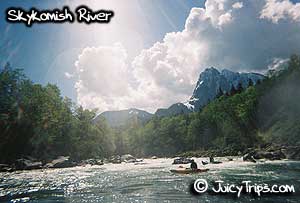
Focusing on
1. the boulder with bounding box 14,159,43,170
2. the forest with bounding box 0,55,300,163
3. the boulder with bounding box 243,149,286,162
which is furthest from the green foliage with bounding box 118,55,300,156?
the boulder with bounding box 14,159,43,170

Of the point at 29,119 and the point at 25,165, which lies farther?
the point at 29,119

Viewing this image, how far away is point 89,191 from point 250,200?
1164cm

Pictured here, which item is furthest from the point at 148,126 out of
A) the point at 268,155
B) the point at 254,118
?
the point at 268,155

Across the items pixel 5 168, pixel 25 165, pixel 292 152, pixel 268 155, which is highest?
pixel 292 152

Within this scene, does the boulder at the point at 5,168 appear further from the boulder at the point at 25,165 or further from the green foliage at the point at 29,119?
the green foliage at the point at 29,119

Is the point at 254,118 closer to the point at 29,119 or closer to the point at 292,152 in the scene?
the point at 292,152

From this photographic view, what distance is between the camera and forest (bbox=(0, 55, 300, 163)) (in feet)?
212

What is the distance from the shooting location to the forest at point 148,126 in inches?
2539

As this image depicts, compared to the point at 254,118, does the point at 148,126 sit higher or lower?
higher

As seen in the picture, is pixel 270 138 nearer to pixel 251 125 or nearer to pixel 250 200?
pixel 251 125

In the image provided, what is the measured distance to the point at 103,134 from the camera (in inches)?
4247

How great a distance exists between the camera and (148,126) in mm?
145625

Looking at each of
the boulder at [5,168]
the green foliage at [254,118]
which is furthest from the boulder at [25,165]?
the green foliage at [254,118]

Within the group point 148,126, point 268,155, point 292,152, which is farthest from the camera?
point 148,126
